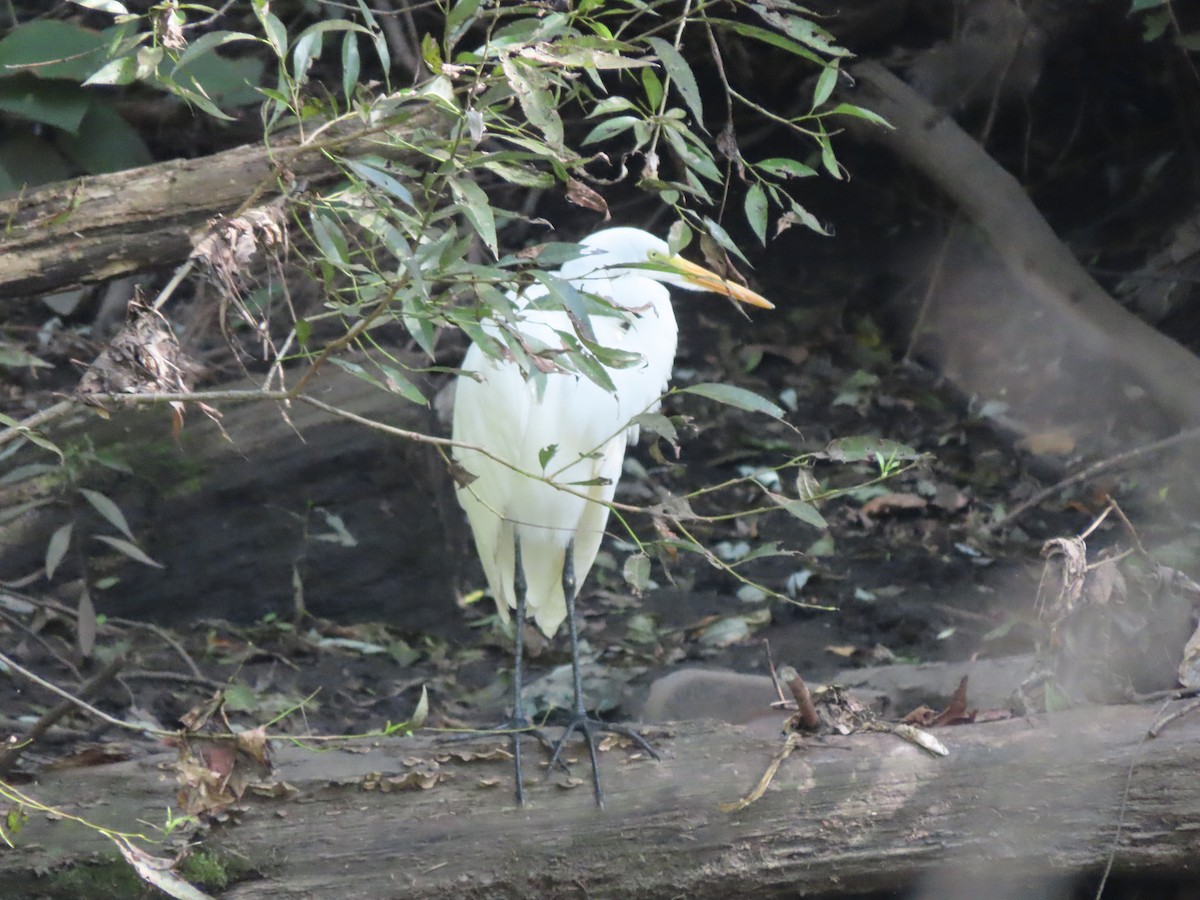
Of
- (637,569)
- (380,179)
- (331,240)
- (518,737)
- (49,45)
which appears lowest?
(518,737)

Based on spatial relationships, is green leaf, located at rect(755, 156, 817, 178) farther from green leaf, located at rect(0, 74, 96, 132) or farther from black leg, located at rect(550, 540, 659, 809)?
green leaf, located at rect(0, 74, 96, 132)

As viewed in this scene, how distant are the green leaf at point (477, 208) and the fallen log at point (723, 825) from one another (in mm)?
936

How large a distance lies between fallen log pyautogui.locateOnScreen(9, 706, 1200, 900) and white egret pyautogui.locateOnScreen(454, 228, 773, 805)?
272 mm

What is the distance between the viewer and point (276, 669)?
304 cm

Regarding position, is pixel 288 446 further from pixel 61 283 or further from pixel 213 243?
pixel 213 243

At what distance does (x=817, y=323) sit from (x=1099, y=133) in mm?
1252

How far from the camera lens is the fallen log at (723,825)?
5.83 feet

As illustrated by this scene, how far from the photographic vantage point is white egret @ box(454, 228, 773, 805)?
87.1 inches

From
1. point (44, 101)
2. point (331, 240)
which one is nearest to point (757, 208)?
point (331, 240)

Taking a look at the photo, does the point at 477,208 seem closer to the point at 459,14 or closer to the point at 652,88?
the point at 459,14

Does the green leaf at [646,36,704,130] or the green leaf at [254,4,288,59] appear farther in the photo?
the green leaf at [646,36,704,130]

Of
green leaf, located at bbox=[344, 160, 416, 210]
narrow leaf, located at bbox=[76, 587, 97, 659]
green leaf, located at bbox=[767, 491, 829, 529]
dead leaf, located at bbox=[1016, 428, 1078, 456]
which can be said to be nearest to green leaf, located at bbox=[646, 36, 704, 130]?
green leaf, located at bbox=[344, 160, 416, 210]

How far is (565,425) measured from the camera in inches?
92.5

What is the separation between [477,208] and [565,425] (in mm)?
1072
